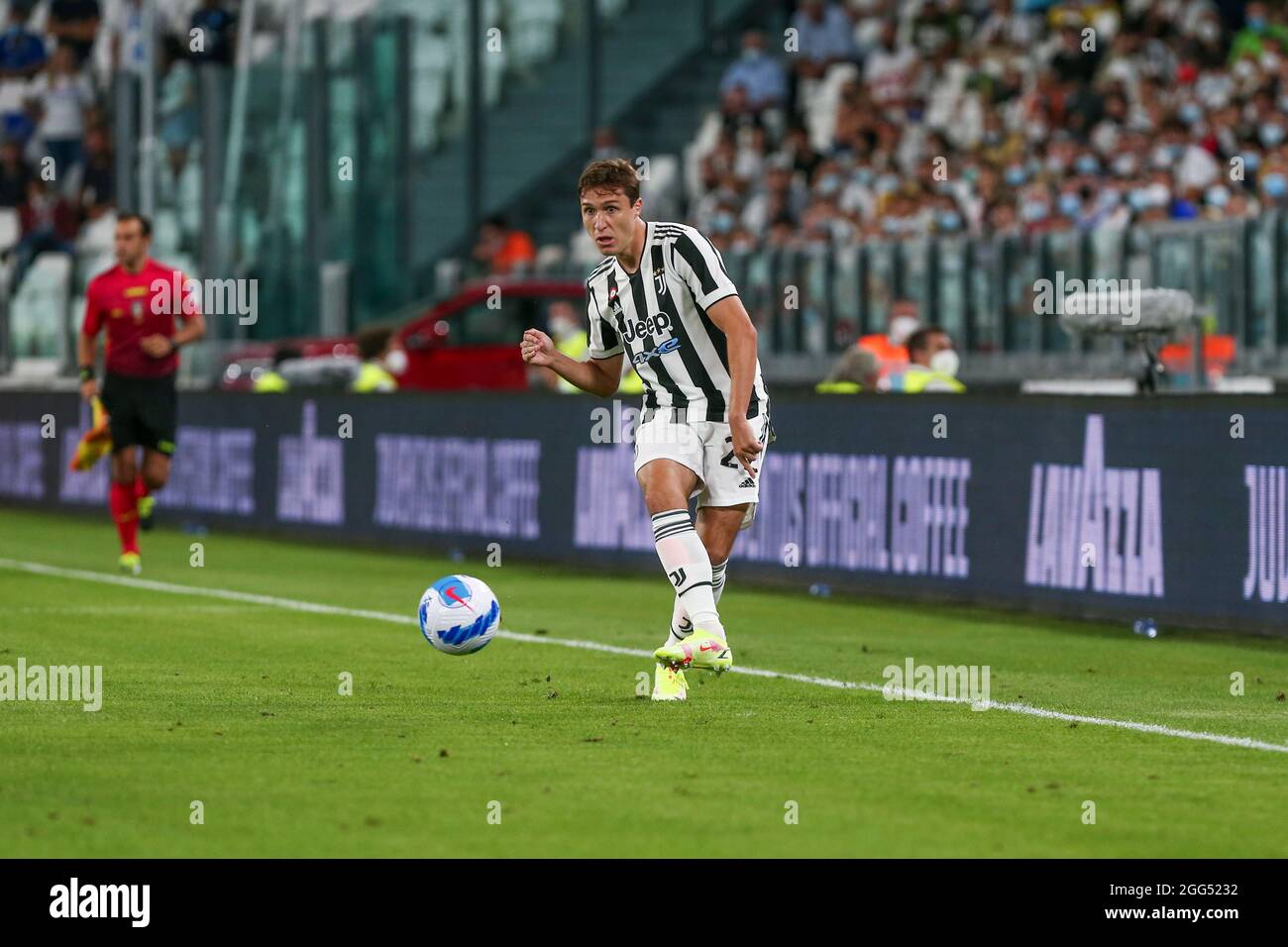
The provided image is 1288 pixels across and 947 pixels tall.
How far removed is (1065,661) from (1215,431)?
6.88ft

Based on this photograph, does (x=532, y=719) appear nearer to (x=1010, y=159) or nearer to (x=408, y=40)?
(x=1010, y=159)

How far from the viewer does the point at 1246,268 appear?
21.8 m

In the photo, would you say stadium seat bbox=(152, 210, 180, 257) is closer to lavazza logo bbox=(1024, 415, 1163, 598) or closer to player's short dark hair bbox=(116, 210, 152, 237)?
player's short dark hair bbox=(116, 210, 152, 237)

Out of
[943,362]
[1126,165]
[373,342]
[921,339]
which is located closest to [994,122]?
[1126,165]

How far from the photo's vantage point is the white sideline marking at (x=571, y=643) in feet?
34.6

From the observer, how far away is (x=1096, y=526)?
51.2ft

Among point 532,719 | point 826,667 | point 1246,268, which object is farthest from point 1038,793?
point 1246,268

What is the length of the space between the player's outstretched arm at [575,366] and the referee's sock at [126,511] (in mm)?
7739

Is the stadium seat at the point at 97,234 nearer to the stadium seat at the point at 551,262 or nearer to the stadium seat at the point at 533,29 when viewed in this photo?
the stadium seat at the point at 533,29

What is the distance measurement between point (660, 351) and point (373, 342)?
22.1 metres

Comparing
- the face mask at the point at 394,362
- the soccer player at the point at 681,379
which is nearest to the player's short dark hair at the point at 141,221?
the soccer player at the point at 681,379
